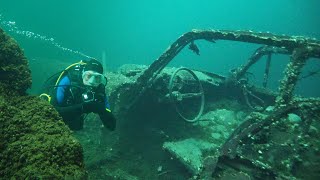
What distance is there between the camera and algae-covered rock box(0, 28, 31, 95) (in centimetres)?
255

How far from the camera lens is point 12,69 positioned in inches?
104

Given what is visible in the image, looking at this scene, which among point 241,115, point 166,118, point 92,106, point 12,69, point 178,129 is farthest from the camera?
point 241,115

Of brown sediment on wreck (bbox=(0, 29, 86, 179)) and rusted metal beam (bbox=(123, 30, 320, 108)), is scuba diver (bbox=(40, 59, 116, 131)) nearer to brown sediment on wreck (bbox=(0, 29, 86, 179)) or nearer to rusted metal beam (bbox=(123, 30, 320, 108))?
rusted metal beam (bbox=(123, 30, 320, 108))

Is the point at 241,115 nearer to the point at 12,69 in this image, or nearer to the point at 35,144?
the point at 12,69

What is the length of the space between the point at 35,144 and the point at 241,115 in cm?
596

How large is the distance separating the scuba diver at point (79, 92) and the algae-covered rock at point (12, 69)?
1.49m

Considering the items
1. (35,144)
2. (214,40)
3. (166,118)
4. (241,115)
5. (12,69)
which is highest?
(214,40)

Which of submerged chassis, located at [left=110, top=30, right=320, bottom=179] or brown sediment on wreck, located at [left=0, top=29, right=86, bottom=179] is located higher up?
submerged chassis, located at [left=110, top=30, right=320, bottom=179]

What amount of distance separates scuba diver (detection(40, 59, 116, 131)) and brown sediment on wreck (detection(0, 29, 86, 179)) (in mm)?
1972

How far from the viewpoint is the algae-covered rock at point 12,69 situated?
101 inches

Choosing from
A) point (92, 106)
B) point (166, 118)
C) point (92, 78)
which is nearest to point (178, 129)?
point (166, 118)

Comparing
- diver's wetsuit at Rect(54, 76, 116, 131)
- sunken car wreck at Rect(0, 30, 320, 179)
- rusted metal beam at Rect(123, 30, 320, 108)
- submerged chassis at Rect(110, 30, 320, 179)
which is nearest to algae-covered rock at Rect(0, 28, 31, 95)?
sunken car wreck at Rect(0, 30, 320, 179)

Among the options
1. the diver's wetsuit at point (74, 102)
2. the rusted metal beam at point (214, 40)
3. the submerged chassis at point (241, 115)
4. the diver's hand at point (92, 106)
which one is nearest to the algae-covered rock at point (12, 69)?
the diver's wetsuit at point (74, 102)

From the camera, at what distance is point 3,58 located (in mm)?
2684
